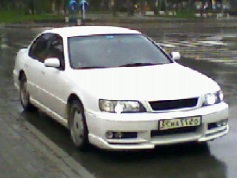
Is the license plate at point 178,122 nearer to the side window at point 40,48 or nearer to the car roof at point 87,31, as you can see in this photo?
the car roof at point 87,31

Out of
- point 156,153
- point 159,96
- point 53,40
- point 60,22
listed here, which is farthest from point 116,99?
point 60,22

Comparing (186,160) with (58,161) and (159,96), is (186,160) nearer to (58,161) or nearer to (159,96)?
(159,96)

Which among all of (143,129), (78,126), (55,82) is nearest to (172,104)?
(143,129)

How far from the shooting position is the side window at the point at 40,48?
9.14 meters

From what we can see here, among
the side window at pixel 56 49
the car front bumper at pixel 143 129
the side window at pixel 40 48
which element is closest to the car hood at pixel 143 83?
the car front bumper at pixel 143 129

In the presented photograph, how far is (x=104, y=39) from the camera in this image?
8.53 metres

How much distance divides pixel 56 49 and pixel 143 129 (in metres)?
2.54

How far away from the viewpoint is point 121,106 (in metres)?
6.76

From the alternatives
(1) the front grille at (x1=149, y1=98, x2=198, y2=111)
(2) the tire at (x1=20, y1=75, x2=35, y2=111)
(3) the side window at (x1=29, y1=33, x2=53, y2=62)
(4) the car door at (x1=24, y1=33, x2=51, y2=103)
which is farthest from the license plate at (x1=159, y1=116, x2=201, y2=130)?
(2) the tire at (x1=20, y1=75, x2=35, y2=111)

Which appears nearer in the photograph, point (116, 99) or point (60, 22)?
point (116, 99)

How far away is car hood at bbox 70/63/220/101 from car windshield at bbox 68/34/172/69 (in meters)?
0.25

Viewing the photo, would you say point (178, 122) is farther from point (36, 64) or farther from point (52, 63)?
point (36, 64)

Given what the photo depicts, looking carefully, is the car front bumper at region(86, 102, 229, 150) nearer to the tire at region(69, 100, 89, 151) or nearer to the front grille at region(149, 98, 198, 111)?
the front grille at region(149, 98, 198, 111)

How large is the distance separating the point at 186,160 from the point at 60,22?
39.3m
